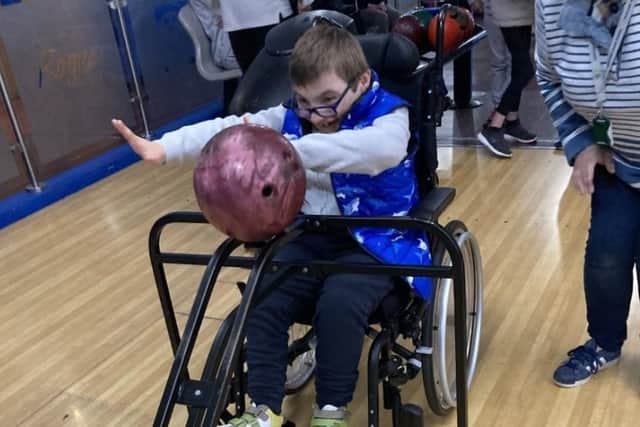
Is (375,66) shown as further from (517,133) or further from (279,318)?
(517,133)

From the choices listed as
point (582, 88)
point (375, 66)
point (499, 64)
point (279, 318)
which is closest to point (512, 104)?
point (499, 64)

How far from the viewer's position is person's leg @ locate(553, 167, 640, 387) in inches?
65.2

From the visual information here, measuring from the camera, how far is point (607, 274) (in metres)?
1.72

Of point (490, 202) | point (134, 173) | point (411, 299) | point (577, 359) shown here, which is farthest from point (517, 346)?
point (134, 173)

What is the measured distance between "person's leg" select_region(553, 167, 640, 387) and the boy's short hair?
0.67 meters

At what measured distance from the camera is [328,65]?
141cm

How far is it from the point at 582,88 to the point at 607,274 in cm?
50

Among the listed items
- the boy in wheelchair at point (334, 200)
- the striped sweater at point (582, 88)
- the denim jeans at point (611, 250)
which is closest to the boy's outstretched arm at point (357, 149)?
the boy in wheelchair at point (334, 200)

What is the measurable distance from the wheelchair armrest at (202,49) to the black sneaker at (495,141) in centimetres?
140

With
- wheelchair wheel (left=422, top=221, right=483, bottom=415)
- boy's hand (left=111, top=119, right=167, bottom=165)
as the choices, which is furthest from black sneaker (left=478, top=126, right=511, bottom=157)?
boy's hand (left=111, top=119, right=167, bottom=165)

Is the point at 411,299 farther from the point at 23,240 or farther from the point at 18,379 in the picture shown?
the point at 23,240

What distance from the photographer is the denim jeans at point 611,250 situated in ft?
5.42

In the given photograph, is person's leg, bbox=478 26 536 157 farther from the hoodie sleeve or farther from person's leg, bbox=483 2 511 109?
the hoodie sleeve

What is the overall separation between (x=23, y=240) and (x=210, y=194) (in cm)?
239
